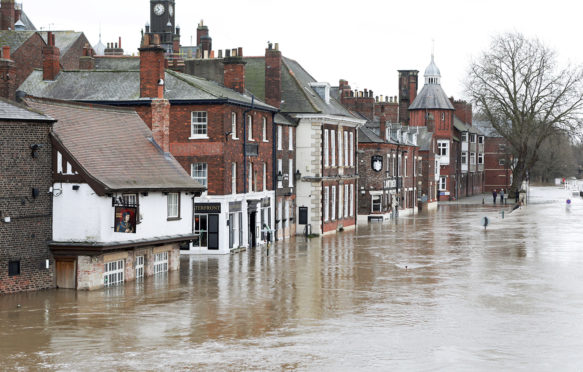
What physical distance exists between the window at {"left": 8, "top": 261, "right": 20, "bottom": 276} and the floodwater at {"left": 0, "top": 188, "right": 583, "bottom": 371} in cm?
83

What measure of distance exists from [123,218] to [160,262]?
5.12m

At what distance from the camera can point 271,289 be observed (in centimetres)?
3281

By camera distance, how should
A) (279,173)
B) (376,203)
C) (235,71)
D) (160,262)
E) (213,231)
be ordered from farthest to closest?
(376,203), (279,173), (235,71), (213,231), (160,262)

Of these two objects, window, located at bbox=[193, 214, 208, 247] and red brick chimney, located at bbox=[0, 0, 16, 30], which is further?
red brick chimney, located at bbox=[0, 0, 16, 30]

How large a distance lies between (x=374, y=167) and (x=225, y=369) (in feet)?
167

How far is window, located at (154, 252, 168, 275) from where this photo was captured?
116ft

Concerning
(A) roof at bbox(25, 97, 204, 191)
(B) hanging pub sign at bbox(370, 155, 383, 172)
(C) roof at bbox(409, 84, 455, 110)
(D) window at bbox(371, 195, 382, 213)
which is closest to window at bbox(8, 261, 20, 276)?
(A) roof at bbox(25, 97, 204, 191)

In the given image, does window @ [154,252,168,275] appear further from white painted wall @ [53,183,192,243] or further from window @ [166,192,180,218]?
white painted wall @ [53,183,192,243]

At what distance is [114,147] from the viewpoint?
112ft

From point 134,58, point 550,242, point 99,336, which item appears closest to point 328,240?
point 550,242

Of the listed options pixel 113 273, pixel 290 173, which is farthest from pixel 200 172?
pixel 113 273

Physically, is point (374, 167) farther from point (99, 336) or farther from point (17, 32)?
point (99, 336)

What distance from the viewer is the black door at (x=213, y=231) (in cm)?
4294

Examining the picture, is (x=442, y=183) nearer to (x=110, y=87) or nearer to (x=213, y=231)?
(x=213, y=231)
